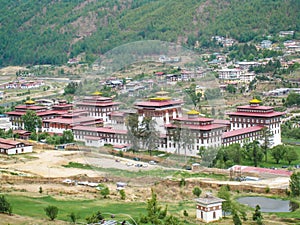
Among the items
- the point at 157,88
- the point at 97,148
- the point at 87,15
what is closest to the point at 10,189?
the point at 97,148

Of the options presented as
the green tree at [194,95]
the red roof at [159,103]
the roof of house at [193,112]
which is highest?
the green tree at [194,95]

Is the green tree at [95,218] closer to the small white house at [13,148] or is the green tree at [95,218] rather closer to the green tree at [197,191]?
the green tree at [197,191]

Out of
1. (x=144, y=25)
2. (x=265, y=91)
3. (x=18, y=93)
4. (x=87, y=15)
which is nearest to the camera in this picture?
(x=265, y=91)

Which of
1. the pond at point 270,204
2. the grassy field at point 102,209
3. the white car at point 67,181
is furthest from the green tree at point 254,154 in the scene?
the white car at point 67,181

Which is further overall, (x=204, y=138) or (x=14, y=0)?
(x=14, y=0)

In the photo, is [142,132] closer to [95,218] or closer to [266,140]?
[95,218]

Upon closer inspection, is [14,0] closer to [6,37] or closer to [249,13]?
[6,37]
